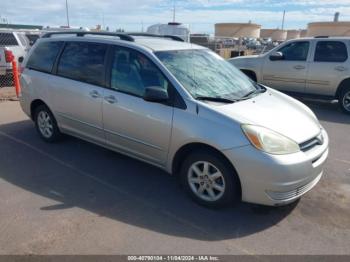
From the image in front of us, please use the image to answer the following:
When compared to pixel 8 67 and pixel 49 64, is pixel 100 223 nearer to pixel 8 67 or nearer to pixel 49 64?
pixel 49 64

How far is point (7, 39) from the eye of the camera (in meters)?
12.0

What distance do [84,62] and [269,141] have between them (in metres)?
2.85

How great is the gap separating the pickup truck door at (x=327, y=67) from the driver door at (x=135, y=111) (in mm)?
6189

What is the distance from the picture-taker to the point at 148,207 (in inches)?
150

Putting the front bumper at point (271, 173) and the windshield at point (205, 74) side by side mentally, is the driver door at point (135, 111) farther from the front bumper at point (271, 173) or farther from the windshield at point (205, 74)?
the front bumper at point (271, 173)

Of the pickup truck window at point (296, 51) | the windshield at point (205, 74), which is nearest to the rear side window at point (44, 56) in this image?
the windshield at point (205, 74)

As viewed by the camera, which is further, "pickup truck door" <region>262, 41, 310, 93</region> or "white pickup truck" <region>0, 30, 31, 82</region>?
"white pickup truck" <region>0, 30, 31, 82</region>

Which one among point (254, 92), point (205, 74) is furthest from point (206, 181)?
point (254, 92)

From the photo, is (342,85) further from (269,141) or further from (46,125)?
(46,125)

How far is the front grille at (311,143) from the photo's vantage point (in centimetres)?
352

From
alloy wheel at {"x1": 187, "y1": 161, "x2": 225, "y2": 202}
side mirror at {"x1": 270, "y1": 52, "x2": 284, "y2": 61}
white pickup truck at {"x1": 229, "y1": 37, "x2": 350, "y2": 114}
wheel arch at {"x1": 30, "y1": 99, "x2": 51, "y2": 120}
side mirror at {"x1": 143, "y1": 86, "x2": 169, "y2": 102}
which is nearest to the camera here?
alloy wheel at {"x1": 187, "y1": 161, "x2": 225, "y2": 202}

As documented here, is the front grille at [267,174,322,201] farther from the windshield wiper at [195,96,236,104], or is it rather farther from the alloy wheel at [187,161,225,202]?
the windshield wiper at [195,96,236,104]

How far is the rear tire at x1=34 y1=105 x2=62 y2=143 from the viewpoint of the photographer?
5516 mm

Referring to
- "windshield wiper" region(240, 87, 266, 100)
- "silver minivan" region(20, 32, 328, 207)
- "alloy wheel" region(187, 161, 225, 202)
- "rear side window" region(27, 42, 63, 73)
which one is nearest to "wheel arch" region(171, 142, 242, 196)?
"silver minivan" region(20, 32, 328, 207)
